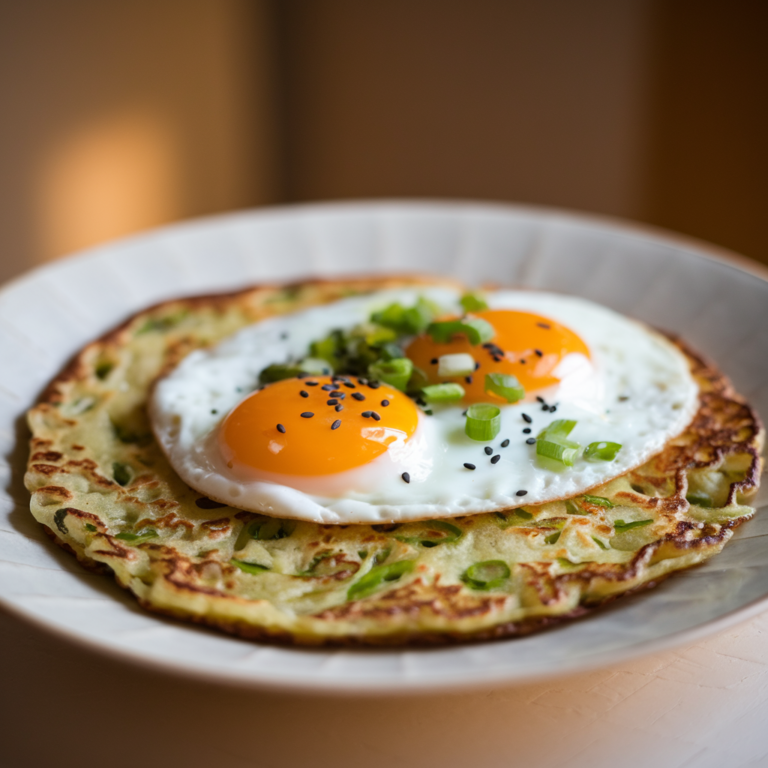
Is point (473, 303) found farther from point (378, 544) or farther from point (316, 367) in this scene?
point (378, 544)

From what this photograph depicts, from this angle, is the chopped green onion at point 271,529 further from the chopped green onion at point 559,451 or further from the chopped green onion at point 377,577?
the chopped green onion at point 559,451

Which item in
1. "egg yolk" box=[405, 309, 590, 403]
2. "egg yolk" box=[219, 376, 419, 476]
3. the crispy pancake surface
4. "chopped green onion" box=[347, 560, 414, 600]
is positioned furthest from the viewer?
"egg yolk" box=[405, 309, 590, 403]

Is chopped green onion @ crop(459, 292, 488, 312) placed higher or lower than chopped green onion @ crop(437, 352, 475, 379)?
higher

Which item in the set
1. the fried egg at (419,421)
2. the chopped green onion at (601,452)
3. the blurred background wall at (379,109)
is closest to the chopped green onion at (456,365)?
the fried egg at (419,421)

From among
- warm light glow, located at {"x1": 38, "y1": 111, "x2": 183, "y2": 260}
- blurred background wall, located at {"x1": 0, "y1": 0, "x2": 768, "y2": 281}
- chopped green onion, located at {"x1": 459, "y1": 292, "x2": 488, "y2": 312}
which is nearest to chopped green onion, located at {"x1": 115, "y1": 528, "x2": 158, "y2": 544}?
chopped green onion, located at {"x1": 459, "y1": 292, "x2": 488, "y2": 312}

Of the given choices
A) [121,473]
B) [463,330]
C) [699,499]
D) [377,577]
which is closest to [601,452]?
[699,499]

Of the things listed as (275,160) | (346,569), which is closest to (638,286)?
(346,569)

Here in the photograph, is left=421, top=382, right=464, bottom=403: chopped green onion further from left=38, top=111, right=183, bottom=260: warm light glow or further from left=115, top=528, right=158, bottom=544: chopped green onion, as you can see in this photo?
left=38, top=111, right=183, bottom=260: warm light glow
